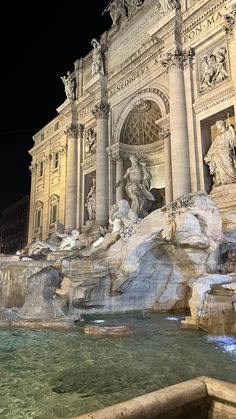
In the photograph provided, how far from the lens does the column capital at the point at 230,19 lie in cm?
1214

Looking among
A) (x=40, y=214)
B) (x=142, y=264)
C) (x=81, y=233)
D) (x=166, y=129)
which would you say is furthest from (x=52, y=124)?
(x=142, y=264)

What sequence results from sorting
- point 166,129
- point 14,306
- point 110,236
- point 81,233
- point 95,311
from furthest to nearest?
point 81,233 < point 166,129 < point 110,236 < point 14,306 < point 95,311

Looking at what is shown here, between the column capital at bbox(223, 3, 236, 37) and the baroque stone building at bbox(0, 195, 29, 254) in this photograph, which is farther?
the baroque stone building at bbox(0, 195, 29, 254)

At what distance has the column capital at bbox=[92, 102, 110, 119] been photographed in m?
19.1

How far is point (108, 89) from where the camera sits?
1947 cm

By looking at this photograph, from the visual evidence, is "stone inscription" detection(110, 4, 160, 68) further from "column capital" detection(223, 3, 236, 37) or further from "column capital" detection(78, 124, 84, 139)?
"column capital" detection(223, 3, 236, 37)

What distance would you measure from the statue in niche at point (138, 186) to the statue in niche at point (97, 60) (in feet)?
20.4

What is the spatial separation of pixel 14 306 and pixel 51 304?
1792mm

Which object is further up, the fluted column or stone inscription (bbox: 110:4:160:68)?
stone inscription (bbox: 110:4:160:68)

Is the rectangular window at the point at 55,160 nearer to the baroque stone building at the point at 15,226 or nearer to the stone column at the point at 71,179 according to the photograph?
the stone column at the point at 71,179

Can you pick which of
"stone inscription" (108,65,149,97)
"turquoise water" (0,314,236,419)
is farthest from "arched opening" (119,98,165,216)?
"turquoise water" (0,314,236,419)

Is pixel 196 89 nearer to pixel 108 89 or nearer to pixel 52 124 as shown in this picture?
pixel 108 89

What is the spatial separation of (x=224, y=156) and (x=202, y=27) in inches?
244

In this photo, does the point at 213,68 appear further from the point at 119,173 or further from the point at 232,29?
the point at 119,173
